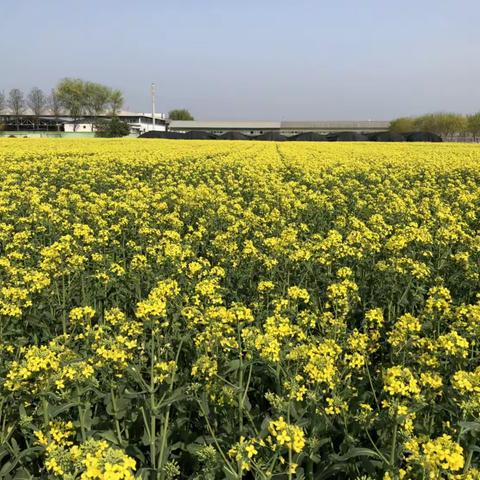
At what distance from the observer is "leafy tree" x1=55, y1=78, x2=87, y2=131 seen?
131875 mm

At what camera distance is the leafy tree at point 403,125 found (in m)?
112

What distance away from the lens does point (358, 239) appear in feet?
21.6

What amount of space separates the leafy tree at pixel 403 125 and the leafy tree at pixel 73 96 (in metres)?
82.5

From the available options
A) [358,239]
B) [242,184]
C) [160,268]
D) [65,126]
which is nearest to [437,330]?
[358,239]

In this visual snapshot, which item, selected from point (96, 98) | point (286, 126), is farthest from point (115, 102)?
point (286, 126)

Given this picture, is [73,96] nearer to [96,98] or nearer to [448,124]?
[96,98]

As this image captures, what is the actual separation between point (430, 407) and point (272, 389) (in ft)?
4.42

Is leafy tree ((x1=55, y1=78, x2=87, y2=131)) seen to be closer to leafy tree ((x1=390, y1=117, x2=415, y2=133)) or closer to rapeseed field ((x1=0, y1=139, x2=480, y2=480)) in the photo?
leafy tree ((x1=390, y1=117, x2=415, y2=133))

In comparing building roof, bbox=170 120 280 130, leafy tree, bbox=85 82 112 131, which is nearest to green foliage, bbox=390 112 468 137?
building roof, bbox=170 120 280 130

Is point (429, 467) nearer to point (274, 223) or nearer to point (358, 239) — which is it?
point (358, 239)

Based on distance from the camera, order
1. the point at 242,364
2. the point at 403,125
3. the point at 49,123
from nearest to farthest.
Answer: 1. the point at 242,364
2. the point at 403,125
3. the point at 49,123

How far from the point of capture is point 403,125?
115500 mm

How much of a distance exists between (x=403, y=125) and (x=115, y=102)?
77618mm

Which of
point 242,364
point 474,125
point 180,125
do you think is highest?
point 180,125
